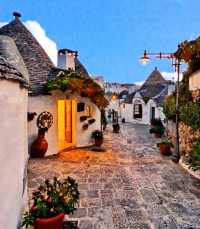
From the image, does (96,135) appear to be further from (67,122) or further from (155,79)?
(155,79)

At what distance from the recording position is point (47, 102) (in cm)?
1138

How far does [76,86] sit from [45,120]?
80.6 inches

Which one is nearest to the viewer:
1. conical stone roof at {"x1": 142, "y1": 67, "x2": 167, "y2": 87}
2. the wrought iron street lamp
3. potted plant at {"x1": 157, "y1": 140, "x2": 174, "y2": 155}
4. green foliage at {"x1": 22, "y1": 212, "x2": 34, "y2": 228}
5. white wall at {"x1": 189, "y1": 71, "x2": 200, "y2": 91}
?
green foliage at {"x1": 22, "y1": 212, "x2": 34, "y2": 228}

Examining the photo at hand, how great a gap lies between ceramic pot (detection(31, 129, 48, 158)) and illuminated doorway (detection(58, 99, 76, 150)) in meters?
2.18

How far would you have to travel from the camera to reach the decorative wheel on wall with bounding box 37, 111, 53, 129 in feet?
36.1

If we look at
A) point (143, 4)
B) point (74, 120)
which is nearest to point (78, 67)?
point (74, 120)

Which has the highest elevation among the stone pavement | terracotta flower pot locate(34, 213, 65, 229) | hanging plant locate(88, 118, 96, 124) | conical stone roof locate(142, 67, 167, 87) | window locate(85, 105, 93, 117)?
conical stone roof locate(142, 67, 167, 87)

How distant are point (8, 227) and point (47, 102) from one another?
8350mm

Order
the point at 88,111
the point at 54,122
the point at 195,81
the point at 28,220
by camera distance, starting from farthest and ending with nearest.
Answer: the point at 88,111 < the point at 54,122 < the point at 195,81 < the point at 28,220

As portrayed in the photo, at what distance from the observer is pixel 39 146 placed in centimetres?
1074

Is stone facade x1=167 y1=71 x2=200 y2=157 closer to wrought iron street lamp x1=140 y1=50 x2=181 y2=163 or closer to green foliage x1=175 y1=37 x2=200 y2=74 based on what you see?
wrought iron street lamp x1=140 y1=50 x2=181 y2=163

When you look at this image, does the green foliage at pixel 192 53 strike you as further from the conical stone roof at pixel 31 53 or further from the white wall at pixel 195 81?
the conical stone roof at pixel 31 53

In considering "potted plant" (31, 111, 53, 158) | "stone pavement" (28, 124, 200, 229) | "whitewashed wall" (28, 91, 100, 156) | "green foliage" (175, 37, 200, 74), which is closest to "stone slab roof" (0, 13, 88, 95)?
"whitewashed wall" (28, 91, 100, 156)

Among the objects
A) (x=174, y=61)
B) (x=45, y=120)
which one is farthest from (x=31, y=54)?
(x=174, y=61)
